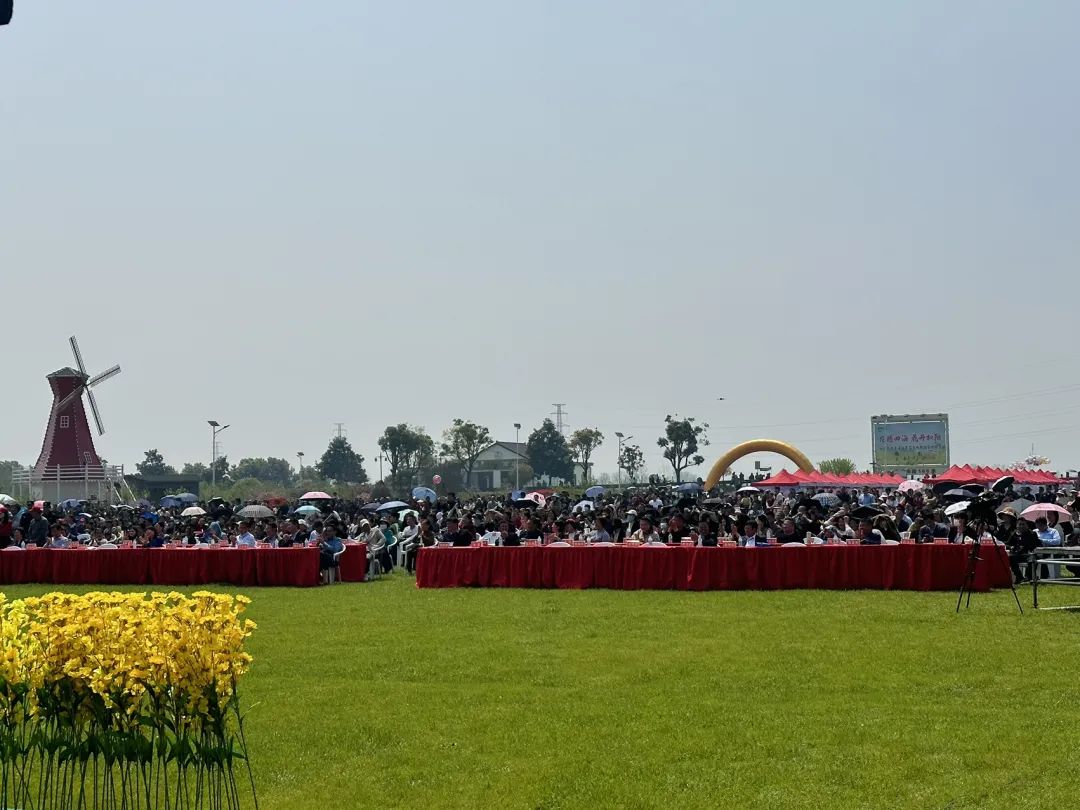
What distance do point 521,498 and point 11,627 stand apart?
160 feet

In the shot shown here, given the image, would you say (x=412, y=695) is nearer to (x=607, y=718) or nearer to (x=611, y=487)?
(x=607, y=718)

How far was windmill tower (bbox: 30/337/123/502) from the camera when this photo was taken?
7981 centimetres

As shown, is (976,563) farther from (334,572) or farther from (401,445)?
(401,445)

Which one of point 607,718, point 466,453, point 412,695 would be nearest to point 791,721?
point 607,718

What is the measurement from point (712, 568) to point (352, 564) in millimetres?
9767

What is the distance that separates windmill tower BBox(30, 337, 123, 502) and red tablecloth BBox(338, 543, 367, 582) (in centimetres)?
5374

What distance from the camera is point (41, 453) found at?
81688mm

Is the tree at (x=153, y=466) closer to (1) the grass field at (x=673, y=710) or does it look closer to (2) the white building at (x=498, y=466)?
(2) the white building at (x=498, y=466)

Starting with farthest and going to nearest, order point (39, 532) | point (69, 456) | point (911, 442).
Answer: point (911, 442), point (69, 456), point (39, 532)

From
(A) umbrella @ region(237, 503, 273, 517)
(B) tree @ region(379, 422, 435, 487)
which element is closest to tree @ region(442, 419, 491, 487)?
(B) tree @ region(379, 422, 435, 487)

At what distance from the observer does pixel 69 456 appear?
80.9m

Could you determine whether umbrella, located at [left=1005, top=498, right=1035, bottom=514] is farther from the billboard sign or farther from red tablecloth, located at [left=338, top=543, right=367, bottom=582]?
the billboard sign

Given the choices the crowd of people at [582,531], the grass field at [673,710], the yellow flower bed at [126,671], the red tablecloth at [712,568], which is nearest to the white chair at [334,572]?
the crowd of people at [582,531]

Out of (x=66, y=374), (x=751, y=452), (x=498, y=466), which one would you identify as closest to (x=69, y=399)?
(x=66, y=374)
